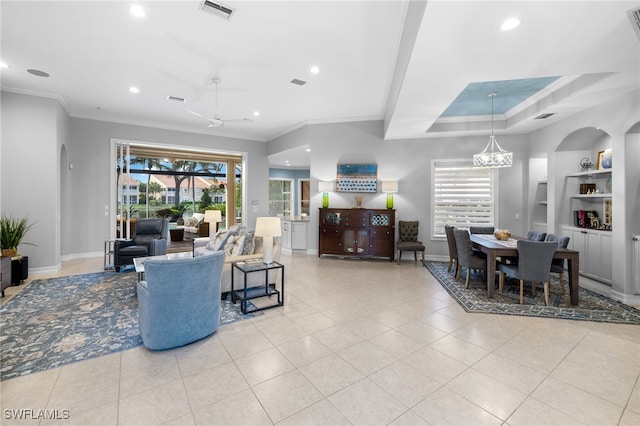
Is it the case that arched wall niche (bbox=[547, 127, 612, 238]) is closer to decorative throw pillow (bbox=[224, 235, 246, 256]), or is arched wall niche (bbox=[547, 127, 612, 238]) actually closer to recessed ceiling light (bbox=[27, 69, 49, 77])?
decorative throw pillow (bbox=[224, 235, 246, 256])

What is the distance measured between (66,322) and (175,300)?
1721mm

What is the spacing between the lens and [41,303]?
149 inches

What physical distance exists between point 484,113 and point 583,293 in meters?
3.75

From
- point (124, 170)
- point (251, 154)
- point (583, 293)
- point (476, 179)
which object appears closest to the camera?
point (583, 293)

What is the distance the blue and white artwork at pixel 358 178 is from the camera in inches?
269

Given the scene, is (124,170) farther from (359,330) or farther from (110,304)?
(359,330)

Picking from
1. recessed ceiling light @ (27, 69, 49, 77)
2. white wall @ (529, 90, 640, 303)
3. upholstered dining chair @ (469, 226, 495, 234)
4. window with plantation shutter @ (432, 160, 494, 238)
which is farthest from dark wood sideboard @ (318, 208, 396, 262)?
recessed ceiling light @ (27, 69, 49, 77)

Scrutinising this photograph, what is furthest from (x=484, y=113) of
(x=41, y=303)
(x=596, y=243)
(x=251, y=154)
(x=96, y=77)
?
(x=41, y=303)

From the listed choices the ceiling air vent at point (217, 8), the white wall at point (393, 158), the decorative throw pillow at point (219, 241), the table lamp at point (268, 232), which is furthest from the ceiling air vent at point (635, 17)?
the decorative throw pillow at point (219, 241)

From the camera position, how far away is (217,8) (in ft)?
9.58

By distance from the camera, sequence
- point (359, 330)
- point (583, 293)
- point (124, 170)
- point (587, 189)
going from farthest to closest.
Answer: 1. point (124, 170)
2. point (587, 189)
3. point (583, 293)
4. point (359, 330)

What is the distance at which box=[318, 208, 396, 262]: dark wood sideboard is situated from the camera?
6500 mm

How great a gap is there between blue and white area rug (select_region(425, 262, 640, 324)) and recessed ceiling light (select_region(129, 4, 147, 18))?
5032 mm

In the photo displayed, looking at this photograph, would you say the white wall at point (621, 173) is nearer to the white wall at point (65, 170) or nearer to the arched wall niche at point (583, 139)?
the arched wall niche at point (583, 139)
